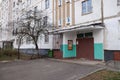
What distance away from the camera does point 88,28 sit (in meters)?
18.2

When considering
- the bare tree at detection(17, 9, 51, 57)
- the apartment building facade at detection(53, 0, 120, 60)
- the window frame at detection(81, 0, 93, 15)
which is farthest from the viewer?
the bare tree at detection(17, 9, 51, 57)

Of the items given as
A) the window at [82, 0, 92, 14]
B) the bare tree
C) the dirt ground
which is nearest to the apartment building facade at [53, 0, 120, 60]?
the window at [82, 0, 92, 14]

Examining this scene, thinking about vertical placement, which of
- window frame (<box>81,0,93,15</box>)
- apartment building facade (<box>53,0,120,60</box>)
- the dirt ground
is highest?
window frame (<box>81,0,93,15</box>)

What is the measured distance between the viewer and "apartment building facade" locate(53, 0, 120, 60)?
16.9 metres

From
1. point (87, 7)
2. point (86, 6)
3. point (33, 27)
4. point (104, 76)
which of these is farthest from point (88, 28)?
point (33, 27)

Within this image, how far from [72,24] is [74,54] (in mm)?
3476

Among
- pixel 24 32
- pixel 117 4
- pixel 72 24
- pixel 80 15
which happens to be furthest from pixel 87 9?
pixel 24 32

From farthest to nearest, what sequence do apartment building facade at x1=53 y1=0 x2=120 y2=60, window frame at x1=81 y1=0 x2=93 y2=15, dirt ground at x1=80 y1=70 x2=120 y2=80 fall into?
1. window frame at x1=81 y1=0 x2=93 y2=15
2. apartment building facade at x1=53 y1=0 x2=120 y2=60
3. dirt ground at x1=80 y1=70 x2=120 y2=80

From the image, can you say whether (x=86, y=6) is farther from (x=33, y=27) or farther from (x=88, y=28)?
(x=33, y=27)

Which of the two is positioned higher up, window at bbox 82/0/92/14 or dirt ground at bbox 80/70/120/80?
window at bbox 82/0/92/14

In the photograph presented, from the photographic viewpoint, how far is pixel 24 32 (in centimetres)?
2512

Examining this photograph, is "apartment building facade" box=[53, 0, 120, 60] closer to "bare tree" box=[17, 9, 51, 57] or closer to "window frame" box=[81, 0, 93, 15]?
"window frame" box=[81, 0, 93, 15]

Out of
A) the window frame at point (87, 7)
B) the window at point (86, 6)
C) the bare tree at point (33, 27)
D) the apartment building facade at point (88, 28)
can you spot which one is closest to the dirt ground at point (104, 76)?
the apartment building facade at point (88, 28)

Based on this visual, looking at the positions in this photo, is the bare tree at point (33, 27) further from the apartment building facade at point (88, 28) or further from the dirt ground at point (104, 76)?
the dirt ground at point (104, 76)
